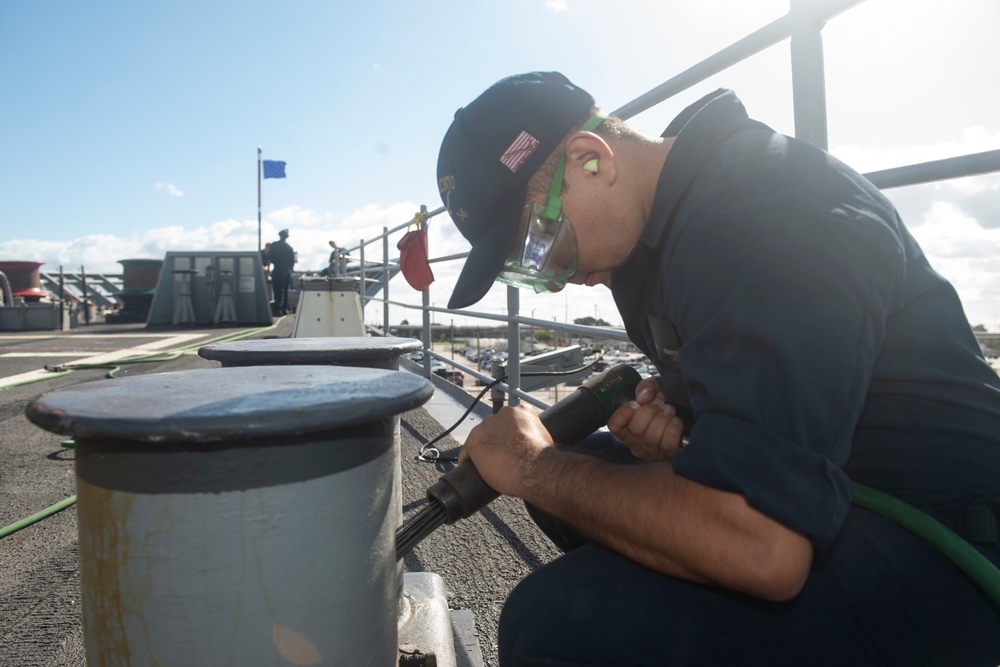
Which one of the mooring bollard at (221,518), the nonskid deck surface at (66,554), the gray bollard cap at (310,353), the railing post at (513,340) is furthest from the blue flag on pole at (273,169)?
the mooring bollard at (221,518)

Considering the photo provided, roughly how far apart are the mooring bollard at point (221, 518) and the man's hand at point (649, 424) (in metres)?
0.70

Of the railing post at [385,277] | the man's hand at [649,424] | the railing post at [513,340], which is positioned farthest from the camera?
the railing post at [385,277]

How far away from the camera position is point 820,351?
837mm

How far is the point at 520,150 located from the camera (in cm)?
131

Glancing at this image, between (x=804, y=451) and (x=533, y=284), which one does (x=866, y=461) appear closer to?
(x=804, y=451)

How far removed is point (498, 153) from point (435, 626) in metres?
1.14

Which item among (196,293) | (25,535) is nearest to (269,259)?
(196,293)

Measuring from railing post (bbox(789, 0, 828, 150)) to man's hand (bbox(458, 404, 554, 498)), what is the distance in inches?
45.6

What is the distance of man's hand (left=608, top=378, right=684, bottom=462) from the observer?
4.62 ft

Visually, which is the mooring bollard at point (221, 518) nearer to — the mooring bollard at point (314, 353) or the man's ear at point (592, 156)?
the mooring bollard at point (314, 353)

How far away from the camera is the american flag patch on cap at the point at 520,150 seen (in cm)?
130

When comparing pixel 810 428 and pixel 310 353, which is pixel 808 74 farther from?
pixel 310 353

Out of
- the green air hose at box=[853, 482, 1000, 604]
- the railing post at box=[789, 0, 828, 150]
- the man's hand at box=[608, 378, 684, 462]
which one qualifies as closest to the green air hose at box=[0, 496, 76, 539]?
the man's hand at box=[608, 378, 684, 462]

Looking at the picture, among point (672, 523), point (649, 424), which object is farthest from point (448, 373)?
point (672, 523)
